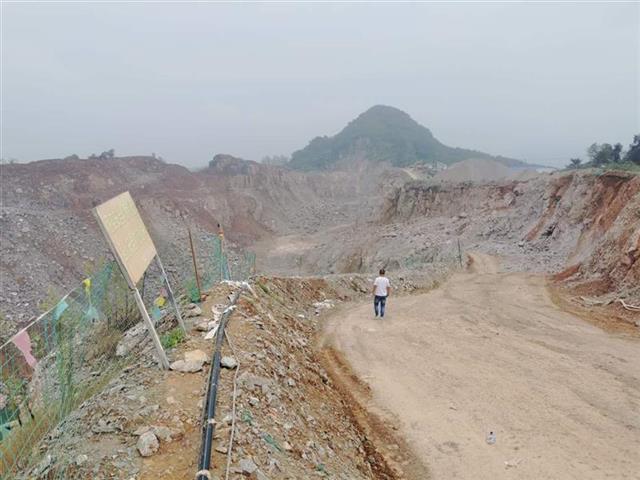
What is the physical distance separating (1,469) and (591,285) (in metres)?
14.9

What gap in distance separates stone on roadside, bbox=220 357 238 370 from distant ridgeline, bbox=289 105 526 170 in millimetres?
85320

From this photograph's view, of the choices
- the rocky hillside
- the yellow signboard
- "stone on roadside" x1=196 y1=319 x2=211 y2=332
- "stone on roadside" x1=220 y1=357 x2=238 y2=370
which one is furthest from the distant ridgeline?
"stone on roadside" x1=220 y1=357 x2=238 y2=370

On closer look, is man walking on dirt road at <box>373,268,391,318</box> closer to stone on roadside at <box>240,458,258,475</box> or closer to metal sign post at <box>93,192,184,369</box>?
metal sign post at <box>93,192,184,369</box>

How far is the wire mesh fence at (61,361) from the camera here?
17.4 feet

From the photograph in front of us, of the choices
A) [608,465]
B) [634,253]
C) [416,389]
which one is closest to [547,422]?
[608,465]

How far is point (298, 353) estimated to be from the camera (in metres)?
8.62

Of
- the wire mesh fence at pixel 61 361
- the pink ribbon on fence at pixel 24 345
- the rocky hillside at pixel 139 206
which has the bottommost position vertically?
the rocky hillside at pixel 139 206

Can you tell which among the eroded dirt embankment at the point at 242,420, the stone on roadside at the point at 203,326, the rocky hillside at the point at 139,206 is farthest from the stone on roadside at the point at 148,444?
the rocky hillside at the point at 139,206

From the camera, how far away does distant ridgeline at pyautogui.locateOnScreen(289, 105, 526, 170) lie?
327 ft

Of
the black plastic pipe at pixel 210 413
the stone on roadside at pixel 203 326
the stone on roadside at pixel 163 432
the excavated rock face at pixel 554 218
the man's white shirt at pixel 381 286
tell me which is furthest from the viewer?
the excavated rock face at pixel 554 218

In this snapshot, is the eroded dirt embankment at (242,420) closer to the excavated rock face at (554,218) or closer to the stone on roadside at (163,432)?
the stone on roadside at (163,432)

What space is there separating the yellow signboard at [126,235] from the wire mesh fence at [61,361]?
2.75 ft

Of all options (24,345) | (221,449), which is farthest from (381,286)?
(24,345)

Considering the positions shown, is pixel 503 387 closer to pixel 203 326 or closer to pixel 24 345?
pixel 203 326
